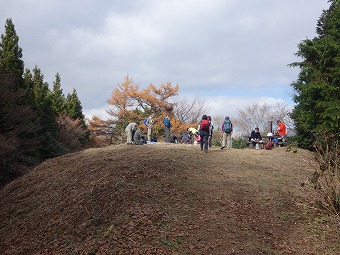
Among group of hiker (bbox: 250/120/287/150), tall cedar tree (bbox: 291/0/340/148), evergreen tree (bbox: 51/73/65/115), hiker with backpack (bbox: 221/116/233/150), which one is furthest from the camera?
evergreen tree (bbox: 51/73/65/115)

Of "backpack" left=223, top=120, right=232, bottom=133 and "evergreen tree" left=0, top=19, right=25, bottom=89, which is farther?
"evergreen tree" left=0, top=19, right=25, bottom=89

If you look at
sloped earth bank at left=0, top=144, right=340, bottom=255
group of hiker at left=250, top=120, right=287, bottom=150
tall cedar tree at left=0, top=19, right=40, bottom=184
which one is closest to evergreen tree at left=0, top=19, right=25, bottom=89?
tall cedar tree at left=0, top=19, right=40, bottom=184

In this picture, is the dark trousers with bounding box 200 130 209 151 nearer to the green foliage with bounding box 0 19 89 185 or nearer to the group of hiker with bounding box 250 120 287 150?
the group of hiker with bounding box 250 120 287 150

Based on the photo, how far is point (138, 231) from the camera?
7.40m

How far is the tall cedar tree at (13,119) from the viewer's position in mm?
18438

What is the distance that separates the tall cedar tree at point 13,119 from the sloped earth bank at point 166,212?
669cm

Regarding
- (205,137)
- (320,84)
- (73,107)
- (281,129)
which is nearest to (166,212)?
(205,137)

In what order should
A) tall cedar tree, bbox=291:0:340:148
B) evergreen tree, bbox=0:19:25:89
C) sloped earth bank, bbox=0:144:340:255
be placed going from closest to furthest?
sloped earth bank, bbox=0:144:340:255 → tall cedar tree, bbox=291:0:340:148 → evergreen tree, bbox=0:19:25:89

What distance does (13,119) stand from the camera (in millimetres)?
19578

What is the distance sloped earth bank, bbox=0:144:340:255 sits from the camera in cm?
723

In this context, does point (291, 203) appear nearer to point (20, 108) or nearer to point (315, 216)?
point (315, 216)

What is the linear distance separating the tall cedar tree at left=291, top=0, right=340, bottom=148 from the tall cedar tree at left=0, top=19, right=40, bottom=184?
14357mm

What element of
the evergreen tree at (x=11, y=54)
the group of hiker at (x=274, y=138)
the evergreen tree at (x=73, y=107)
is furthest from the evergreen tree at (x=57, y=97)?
the group of hiker at (x=274, y=138)

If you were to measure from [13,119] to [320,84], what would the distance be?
16083mm
